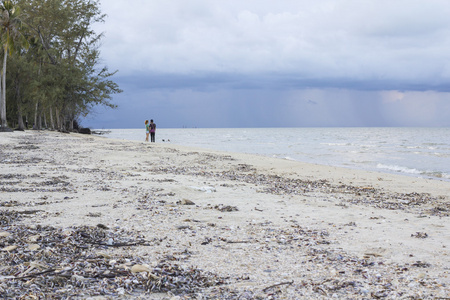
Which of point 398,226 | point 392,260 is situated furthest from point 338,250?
point 398,226

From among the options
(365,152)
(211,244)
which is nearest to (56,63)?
(365,152)

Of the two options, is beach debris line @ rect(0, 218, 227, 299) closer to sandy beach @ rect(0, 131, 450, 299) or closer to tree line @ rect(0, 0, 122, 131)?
sandy beach @ rect(0, 131, 450, 299)

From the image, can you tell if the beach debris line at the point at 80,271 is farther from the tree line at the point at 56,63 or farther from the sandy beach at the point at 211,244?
the tree line at the point at 56,63

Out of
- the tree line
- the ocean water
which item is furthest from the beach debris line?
the tree line

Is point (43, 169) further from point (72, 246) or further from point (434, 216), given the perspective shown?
point (434, 216)

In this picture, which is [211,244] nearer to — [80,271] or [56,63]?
[80,271]

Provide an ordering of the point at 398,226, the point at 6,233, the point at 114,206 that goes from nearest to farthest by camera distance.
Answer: the point at 6,233, the point at 398,226, the point at 114,206

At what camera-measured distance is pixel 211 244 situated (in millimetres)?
5352

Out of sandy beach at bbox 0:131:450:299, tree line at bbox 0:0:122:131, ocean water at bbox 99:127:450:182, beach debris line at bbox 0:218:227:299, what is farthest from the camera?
tree line at bbox 0:0:122:131

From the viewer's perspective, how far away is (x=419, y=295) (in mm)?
3777

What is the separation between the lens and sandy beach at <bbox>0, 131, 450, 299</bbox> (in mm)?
3824

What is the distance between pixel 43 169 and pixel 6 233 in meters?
8.41

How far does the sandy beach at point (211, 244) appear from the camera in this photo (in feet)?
12.5

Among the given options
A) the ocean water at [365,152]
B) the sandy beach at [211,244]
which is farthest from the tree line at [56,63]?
the sandy beach at [211,244]
